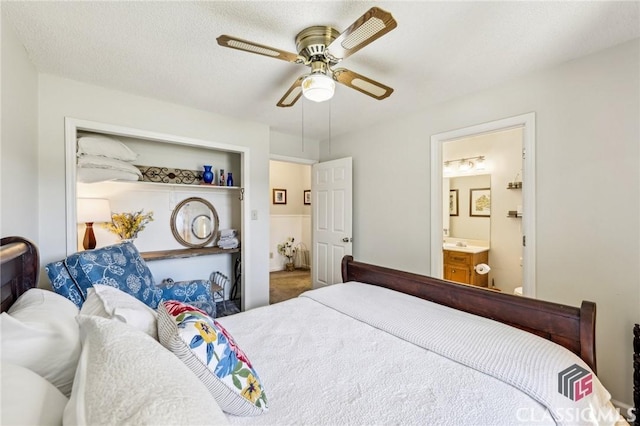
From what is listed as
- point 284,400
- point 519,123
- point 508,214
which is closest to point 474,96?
point 519,123

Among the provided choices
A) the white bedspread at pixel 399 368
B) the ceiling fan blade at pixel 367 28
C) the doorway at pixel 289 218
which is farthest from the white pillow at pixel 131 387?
the doorway at pixel 289 218

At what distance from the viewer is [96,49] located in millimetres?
1889

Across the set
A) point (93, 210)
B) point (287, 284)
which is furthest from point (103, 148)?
point (287, 284)

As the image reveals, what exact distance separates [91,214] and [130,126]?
0.92 m

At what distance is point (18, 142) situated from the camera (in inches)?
69.2

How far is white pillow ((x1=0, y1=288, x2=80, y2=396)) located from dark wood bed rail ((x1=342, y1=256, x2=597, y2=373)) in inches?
70.7

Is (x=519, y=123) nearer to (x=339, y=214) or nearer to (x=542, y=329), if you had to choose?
(x=542, y=329)

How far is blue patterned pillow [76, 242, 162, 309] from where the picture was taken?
1.79 metres

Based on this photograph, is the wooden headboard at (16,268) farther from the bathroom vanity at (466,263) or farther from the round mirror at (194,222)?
the bathroom vanity at (466,263)

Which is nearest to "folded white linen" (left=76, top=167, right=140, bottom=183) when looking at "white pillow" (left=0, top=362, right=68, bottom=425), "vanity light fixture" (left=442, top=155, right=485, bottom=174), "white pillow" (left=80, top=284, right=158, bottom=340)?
"white pillow" (left=80, top=284, right=158, bottom=340)

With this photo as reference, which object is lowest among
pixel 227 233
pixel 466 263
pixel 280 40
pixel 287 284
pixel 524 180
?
pixel 287 284

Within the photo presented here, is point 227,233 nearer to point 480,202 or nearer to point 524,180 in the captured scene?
point 524,180

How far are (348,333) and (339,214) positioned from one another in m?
2.35

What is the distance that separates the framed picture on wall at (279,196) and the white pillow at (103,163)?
10.9ft
